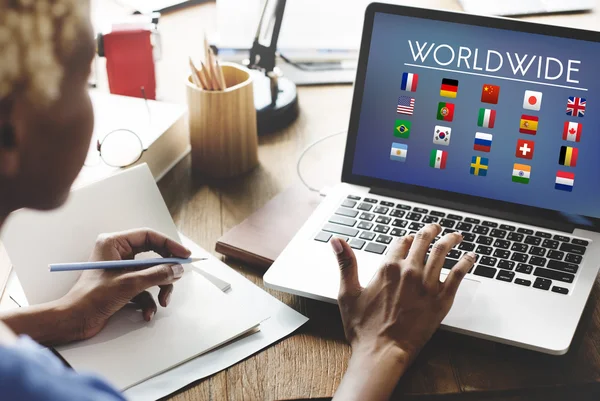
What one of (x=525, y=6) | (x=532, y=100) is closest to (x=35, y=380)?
(x=532, y=100)

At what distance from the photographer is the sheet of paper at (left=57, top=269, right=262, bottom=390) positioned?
32.0 inches

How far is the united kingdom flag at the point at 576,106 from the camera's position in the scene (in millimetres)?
971

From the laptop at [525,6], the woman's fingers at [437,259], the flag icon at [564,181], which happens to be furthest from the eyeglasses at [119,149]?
the laptop at [525,6]

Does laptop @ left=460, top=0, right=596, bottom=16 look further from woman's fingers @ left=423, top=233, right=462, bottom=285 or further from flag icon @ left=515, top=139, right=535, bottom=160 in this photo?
woman's fingers @ left=423, top=233, right=462, bottom=285

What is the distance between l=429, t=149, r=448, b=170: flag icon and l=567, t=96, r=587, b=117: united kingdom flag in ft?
0.61

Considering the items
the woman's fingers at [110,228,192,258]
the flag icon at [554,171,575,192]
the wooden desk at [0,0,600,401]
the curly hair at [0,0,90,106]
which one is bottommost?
the wooden desk at [0,0,600,401]

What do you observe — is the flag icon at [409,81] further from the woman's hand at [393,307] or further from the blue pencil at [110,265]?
the blue pencil at [110,265]

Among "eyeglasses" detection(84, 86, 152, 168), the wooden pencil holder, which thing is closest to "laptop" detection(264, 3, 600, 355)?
the wooden pencil holder

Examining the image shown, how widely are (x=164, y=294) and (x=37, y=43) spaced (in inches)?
18.4

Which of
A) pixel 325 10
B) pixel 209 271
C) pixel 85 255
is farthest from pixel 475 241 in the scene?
pixel 325 10

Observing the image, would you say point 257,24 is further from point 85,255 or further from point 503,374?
point 503,374

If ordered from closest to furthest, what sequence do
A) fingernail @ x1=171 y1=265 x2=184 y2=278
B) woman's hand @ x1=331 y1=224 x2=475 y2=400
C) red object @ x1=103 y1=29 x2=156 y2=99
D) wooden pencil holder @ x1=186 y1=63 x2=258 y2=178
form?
woman's hand @ x1=331 y1=224 x2=475 y2=400, fingernail @ x1=171 y1=265 x2=184 y2=278, wooden pencil holder @ x1=186 y1=63 x2=258 y2=178, red object @ x1=103 y1=29 x2=156 y2=99

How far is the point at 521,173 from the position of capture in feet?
3.31

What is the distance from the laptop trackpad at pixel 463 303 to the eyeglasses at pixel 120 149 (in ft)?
1.83
